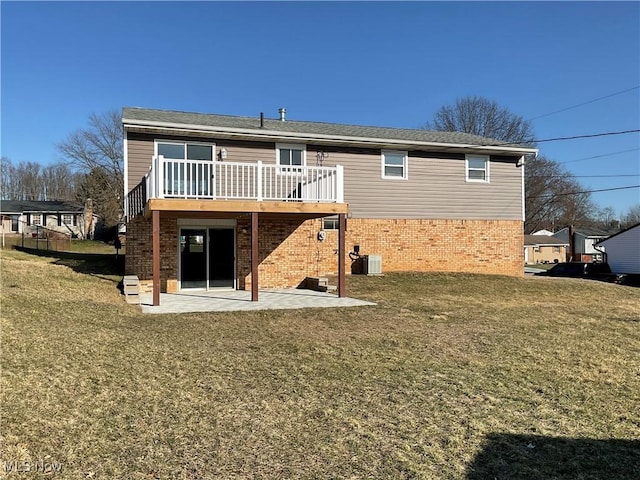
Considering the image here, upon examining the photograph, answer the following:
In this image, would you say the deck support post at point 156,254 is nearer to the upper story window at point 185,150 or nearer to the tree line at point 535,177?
the upper story window at point 185,150

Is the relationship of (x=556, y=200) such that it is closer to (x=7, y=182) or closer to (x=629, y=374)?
(x=629, y=374)

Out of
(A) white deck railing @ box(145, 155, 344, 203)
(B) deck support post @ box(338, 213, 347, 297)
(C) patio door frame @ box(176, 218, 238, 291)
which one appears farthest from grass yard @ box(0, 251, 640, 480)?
(C) patio door frame @ box(176, 218, 238, 291)

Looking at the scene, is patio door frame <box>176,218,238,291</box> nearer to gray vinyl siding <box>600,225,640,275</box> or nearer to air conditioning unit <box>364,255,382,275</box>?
air conditioning unit <box>364,255,382,275</box>

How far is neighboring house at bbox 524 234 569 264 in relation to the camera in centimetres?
5259

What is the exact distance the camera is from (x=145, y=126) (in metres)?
12.6

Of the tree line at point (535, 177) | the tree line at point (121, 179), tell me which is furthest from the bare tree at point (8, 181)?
the tree line at point (535, 177)

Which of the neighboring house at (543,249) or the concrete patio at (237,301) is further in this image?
the neighboring house at (543,249)

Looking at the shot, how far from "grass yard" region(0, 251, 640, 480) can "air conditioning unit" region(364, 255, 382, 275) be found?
6.46 m

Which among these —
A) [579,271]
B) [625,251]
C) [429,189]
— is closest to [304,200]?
[429,189]

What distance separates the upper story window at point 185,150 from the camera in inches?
522

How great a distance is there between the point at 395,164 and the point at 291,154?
3.91m

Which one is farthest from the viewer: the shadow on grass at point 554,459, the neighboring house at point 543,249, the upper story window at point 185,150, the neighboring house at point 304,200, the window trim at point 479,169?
the neighboring house at point 543,249

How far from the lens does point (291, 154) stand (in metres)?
14.8

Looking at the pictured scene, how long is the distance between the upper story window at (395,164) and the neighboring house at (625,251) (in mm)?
24975
